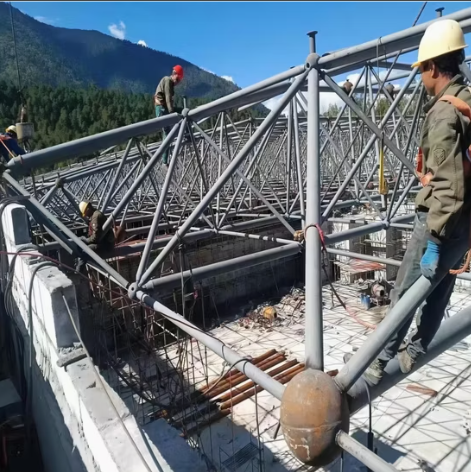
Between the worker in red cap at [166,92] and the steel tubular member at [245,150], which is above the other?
the worker in red cap at [166,92]

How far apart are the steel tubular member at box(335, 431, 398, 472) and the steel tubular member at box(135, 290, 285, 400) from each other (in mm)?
415

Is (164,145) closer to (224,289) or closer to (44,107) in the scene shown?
(224,289)

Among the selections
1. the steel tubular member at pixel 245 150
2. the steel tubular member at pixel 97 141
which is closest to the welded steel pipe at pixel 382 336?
the steel tubular member at pixel 245 150

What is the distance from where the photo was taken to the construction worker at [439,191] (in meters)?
2.06

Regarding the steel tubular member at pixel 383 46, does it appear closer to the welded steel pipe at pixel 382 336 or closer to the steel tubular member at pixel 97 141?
the steel tubular member at pixel 97 141

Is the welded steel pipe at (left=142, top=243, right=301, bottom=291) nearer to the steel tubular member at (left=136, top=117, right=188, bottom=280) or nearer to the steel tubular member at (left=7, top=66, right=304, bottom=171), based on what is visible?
the steel tubular member at (left=136, top=117, right=188, bottom=280)

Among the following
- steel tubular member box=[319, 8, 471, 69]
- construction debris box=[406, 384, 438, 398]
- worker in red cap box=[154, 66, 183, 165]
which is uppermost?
worker in red cap box=[154, 66, 183, 165]

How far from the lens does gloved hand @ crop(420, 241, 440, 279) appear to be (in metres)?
2.25

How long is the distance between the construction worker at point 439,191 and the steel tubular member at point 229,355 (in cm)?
67

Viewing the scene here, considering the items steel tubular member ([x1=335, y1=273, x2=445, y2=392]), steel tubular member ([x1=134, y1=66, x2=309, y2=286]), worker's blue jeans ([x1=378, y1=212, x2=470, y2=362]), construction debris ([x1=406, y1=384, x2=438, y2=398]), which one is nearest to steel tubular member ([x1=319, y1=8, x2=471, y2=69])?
steel tubular member ([x1=134, y1=66, x2=309, y2=286])

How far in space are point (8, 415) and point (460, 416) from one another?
28.9 ft

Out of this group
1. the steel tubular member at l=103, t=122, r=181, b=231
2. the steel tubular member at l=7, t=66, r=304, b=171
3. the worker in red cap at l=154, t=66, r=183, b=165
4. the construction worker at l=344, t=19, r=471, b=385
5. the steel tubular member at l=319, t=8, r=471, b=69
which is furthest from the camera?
the worker in red cap at l=154, t=66, r=183, b=165

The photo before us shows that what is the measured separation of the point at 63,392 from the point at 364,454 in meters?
3.30

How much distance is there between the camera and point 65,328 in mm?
4219
